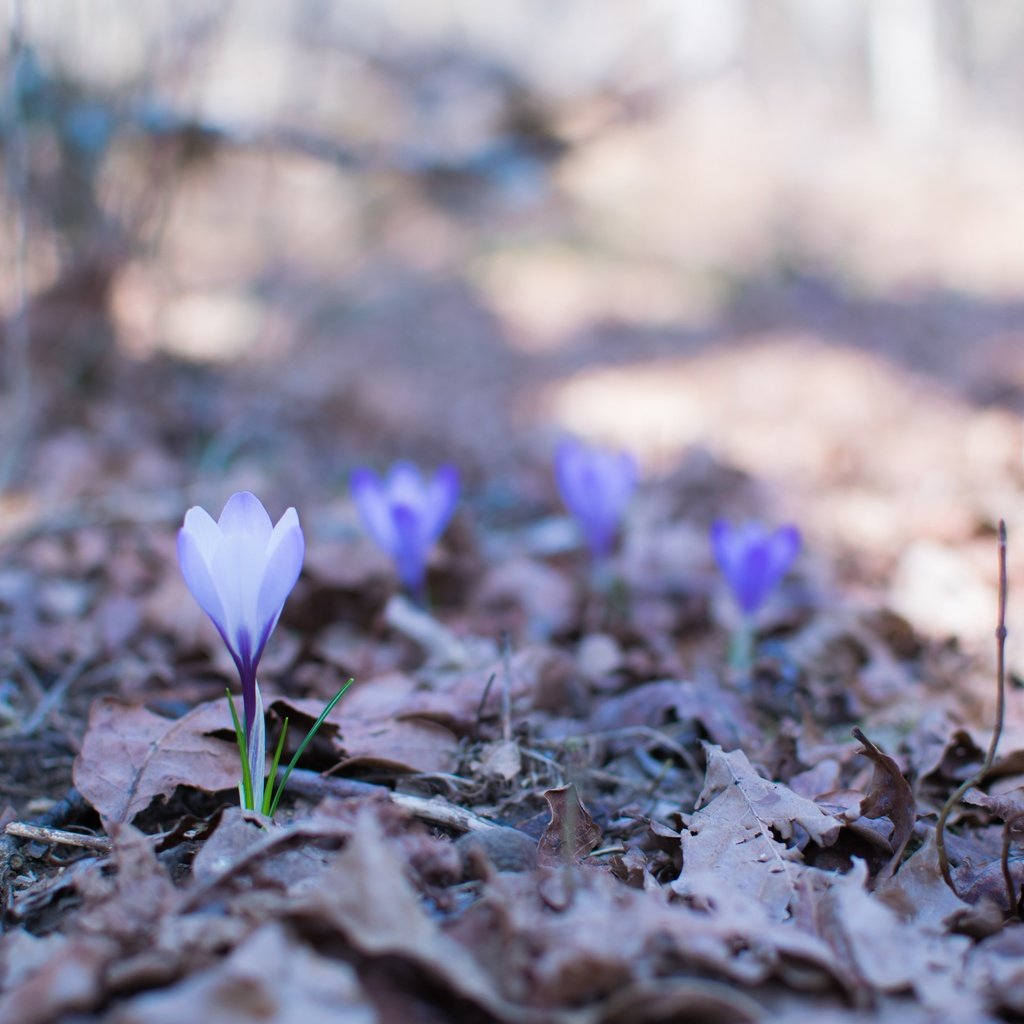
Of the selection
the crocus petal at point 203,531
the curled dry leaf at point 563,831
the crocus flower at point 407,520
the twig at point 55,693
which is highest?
the crocus petal at point 203,531

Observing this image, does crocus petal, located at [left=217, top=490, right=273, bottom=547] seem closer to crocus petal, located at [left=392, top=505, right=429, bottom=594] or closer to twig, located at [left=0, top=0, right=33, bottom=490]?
crocus petal, located at [left=392, top=505, right=429, bottom=594]

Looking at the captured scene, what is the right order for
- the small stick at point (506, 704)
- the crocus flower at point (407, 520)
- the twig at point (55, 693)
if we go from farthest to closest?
the crocus flower at point (407, 520) < the twig at point (55, 693) < the small stick at point (506, 704)

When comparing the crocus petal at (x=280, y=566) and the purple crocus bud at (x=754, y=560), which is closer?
the crocus petal at (x=280, y=566)

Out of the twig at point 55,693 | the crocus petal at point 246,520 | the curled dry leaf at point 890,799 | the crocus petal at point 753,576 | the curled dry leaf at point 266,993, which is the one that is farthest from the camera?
the crocus petal at point 753,576

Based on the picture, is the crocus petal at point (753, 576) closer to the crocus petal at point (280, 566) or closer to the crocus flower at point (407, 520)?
the crocus flower at point (407, 520)

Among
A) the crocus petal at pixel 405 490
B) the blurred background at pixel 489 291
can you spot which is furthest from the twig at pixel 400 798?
the blurred background at pixel 489 291

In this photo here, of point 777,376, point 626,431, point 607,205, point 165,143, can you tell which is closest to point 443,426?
point 626,431

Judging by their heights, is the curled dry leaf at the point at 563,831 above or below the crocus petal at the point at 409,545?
below
